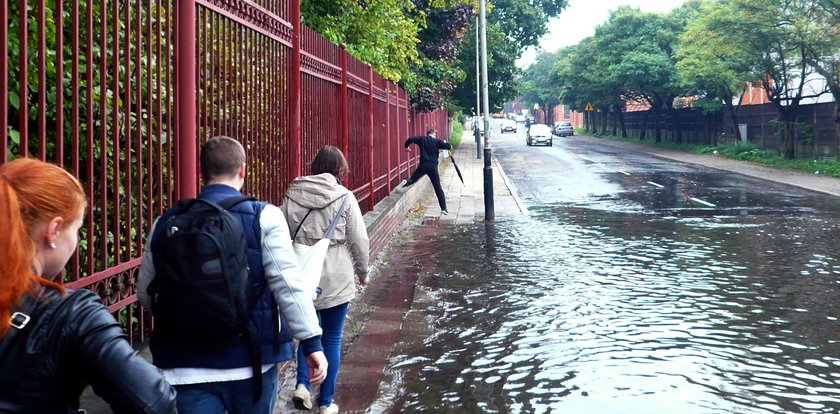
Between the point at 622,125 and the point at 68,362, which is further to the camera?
the point at 622,125

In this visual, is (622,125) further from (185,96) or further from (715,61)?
(185,96)

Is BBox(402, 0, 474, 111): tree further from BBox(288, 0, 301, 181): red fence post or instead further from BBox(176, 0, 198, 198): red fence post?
BBox(176, 0, 198, 198): red fence post

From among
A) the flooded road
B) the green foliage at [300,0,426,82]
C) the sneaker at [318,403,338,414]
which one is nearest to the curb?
the flooded road

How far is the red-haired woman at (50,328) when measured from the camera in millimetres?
1827

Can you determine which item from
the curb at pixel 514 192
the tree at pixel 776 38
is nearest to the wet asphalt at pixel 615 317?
the curb at pixel 514 192

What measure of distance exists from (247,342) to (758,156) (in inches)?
1349

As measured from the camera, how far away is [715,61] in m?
33.7

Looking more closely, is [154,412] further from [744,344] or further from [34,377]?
[744,344]

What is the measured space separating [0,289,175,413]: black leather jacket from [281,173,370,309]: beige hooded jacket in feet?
9.82

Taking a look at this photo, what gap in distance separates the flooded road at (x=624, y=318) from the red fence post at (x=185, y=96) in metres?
1.77

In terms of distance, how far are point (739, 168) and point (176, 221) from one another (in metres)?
30.3

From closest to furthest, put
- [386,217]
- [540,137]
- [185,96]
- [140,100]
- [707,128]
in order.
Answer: [140,100] < [185,96] < [386,217] < [707,128] < [540,137]

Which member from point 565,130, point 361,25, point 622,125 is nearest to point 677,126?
point 622,125

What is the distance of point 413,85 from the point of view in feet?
74.1
